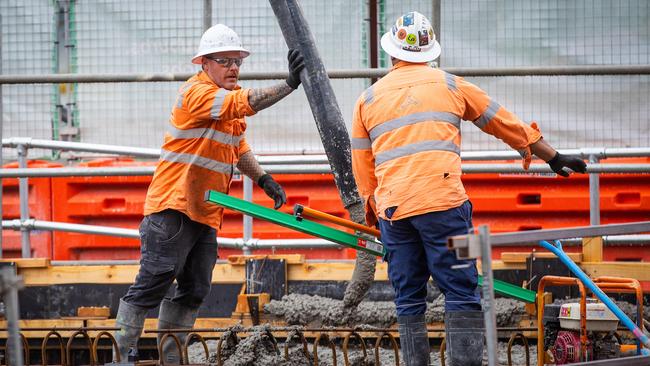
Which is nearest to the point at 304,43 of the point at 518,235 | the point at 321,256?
the point at 518,235

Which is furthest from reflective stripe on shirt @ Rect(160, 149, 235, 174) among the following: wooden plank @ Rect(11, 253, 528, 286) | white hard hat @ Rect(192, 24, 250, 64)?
wooden plank @ Rect(11, 253, 528, 286)

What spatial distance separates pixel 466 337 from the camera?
6.11 meters

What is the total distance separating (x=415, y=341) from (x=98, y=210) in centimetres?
485

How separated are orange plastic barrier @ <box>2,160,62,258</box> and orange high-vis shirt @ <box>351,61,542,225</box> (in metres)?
4.82

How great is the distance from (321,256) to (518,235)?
18.1 ft

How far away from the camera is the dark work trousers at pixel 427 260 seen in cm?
612

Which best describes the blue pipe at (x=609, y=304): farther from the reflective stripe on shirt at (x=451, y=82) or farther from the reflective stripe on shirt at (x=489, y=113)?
the reflective stripe on shirt at (x=451, y=82)

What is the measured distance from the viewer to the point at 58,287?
9.17 metres

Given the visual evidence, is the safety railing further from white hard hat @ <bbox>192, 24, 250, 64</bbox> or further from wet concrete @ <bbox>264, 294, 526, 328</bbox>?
white hard hat @ <bbox>192, 24, 250, 64</bbox>

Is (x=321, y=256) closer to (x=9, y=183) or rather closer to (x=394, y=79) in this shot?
(x=9, y=183)

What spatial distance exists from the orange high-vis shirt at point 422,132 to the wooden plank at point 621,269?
6.96ft

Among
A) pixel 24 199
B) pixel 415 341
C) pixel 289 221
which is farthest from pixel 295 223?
pixel 24 199

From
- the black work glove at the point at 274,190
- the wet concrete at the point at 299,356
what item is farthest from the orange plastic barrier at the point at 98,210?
the black work glove at the point at 274,190

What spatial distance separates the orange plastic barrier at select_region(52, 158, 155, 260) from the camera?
34.0ft
